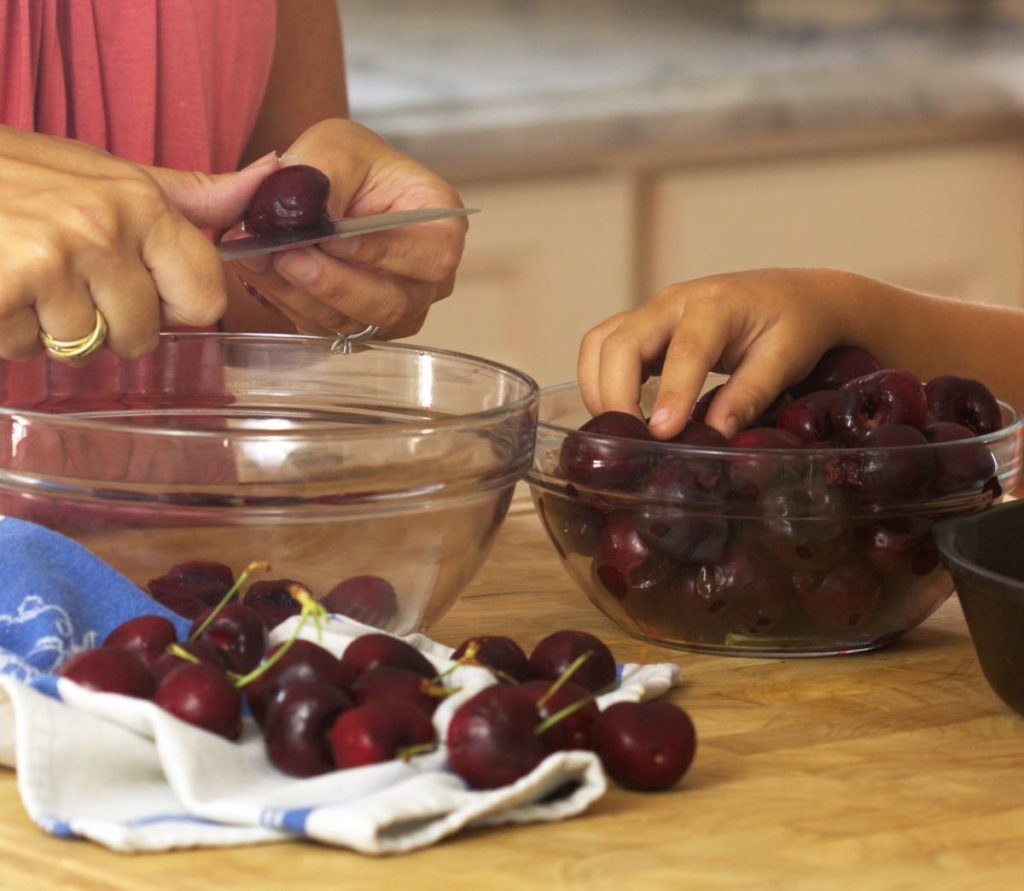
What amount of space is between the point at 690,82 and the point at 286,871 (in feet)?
7.81

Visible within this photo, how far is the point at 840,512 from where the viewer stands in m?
0.86

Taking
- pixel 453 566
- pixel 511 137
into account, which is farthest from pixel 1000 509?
pixel 511 137

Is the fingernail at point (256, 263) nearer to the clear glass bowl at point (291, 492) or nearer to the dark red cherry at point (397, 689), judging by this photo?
the clear glass bowl at point (291, 492)

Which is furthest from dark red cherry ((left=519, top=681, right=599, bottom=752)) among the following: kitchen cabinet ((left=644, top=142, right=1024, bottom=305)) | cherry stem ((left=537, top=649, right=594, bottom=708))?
kitchen cabinet ((left=644, top=142, right=1024, bottom=305))

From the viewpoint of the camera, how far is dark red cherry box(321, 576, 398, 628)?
837mm

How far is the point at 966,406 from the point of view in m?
0.94

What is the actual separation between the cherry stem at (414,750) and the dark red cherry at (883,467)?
11.2 inches

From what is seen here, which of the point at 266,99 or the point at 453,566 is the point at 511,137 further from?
the point at 453,566

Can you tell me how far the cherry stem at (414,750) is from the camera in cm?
66

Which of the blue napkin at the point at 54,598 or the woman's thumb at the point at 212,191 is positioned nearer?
the blue napkin at the point at 54,598

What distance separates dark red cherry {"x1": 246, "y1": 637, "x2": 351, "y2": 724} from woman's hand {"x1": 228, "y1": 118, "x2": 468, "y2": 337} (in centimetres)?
42

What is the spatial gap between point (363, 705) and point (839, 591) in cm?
30

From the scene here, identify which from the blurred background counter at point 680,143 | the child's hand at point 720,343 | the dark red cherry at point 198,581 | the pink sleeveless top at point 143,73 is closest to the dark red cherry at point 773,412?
the child's hand at point 720,343

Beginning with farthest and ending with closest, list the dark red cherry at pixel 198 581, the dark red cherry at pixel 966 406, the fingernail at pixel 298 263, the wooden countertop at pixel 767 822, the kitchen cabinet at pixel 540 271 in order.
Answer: the kitchen cabinet at pixel 540 271 < the fingernail at pixel 298 263 < the dark red cherry at pixel 966 406 < the dark red cherry at pixel 198 581 < the wooden countertop at pixel 767 822
